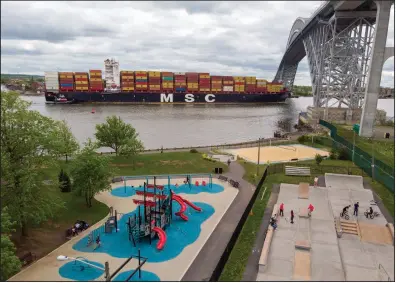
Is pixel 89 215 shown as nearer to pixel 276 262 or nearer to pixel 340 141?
pixel 276 262

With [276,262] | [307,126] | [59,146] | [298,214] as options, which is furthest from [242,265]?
[307,126]

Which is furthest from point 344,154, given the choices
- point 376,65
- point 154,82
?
point 154,82

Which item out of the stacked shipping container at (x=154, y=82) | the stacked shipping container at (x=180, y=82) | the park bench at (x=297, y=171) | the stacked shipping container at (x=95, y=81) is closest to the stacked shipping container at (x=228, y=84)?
the stacked shipping container at (x=180, y=82)

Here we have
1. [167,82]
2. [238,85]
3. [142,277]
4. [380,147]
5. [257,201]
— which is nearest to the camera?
[142,277]

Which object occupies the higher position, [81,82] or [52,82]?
[81,82]

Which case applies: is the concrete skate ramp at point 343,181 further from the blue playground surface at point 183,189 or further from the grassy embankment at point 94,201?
the grassy embankment at point 94,201

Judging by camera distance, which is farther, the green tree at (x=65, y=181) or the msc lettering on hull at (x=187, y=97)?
the msc lettering on hull at (x=187, y=97)

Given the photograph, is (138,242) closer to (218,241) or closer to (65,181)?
(218,241)
